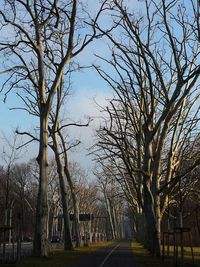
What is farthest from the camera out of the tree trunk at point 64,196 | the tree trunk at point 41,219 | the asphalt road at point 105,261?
the tree trunk at point 64,196

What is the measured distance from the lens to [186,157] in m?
35.7

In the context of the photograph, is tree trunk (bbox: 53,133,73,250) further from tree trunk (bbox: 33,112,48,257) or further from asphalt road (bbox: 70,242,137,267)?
tree trunk (bbox: 33,112,48,257)

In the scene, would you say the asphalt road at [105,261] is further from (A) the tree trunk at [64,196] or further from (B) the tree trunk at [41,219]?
(A) the tree trunk at [64,196]

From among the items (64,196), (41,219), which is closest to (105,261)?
(41,219)

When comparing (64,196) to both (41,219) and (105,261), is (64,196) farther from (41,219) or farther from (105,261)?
(41,219)

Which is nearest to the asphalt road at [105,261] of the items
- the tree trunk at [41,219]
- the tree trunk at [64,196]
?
the tree trunk at [41,219]

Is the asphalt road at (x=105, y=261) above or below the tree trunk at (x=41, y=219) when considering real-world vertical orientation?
below

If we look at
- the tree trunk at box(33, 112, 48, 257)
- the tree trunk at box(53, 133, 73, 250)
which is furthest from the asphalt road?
the tree trunk at box(53, 133, 73, 250)

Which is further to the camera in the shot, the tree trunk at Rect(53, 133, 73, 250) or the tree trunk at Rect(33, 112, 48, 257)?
the tree trunk at Rect(53, 133, 73, 250)

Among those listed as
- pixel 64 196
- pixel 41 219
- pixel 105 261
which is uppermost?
pixel 64 196

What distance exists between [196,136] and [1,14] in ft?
55.4

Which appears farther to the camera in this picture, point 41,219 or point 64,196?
point 64,196

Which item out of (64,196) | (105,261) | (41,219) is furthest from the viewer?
(64,196)

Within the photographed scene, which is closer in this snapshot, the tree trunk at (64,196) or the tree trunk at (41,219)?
the tree trunk at (41,219)
